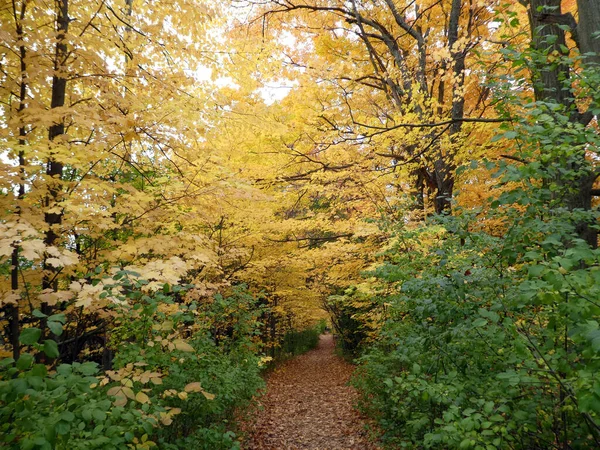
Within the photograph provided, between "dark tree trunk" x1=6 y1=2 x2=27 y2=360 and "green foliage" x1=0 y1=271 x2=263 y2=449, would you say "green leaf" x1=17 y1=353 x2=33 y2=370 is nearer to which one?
"green foliage" x1=0 y1=271 x2=263 y2=449

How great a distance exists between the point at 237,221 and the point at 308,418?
5363 millimetres

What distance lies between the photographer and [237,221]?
29.8 ft

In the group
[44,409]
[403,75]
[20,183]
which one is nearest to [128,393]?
[44,409]

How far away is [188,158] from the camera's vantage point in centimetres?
471

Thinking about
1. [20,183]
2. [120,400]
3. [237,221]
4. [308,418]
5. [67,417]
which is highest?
[237,221]

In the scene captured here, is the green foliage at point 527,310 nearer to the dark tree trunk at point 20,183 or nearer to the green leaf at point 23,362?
the green leaf at point 23,362

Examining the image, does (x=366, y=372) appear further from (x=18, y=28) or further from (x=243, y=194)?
(x=18, y=28)

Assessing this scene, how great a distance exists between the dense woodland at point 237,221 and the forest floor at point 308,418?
0.78m

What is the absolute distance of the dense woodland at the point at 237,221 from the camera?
2.34 m

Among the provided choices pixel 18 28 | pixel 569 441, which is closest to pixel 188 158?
pixel 18 28

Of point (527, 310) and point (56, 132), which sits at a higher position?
point (56, 132)

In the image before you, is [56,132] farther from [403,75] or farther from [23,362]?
[403,75]

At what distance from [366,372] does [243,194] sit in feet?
17.0

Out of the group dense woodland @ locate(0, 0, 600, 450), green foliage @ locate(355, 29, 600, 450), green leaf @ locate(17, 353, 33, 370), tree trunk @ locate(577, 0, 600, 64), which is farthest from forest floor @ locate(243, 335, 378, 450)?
tree trunk @ locate(577, 0, 600, 64)
